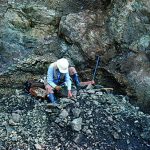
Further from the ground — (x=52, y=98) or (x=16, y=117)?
(x=52, y=98)

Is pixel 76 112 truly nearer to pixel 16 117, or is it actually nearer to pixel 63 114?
pixel 63 114

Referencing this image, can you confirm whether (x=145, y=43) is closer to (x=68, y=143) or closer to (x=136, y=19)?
(x=136, y=19)

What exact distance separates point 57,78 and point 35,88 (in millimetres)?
651

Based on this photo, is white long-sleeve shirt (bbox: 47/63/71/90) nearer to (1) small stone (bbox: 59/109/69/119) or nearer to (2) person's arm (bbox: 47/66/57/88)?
(2) person's arm (bbox: 47/66/57/88)

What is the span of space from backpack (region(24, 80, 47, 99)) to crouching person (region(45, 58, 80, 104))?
209 millimetres

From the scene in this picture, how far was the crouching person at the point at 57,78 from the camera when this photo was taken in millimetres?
9632

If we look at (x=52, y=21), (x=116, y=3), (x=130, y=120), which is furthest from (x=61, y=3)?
(x=130, y=120)

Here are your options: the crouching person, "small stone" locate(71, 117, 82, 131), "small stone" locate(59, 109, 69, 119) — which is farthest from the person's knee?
"small stone" locate(71, 117, 82, 131)

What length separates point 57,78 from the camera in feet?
32.6

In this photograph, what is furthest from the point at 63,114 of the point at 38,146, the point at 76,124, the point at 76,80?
the point at 76,80

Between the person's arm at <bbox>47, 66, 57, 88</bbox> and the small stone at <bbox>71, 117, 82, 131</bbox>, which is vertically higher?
the person's arm at <bbox>47, 66, 57, 88</bbox>

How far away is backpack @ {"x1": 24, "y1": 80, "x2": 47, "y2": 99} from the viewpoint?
9875mm

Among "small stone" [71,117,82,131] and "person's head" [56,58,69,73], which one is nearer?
"small stone" [71,117,82,131]

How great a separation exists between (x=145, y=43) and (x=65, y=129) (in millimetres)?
3617
